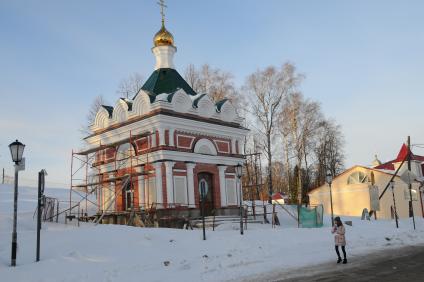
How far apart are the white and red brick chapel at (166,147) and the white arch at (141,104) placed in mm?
38

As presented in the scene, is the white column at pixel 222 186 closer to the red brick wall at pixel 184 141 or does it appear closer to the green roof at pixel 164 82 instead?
the red brick wall at pixel 184 141

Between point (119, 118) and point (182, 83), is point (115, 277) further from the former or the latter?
point (182, 83)

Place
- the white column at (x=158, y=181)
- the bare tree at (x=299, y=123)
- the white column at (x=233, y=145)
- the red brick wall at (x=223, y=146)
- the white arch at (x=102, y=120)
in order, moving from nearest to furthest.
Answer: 1. the white column at (x=158, y=181)
2. the red brick wall at (x=223, y=146)
3. the white arch at (x=102, y=120)
4. the white column at (x=233, y=145)
5. the bare tree at (x=299, y=123)

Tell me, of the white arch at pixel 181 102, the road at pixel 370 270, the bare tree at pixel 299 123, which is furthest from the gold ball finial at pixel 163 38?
the road at pixel 370 270

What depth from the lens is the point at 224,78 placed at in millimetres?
41531

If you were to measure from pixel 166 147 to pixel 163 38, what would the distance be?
893cm

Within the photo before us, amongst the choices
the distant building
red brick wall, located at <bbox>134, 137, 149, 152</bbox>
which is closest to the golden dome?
red brick wall, located at <bbox>134, 137, 149, 152</bbox>

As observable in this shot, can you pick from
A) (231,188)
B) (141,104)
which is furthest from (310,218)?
(141,104)

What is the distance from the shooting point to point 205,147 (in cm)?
2573

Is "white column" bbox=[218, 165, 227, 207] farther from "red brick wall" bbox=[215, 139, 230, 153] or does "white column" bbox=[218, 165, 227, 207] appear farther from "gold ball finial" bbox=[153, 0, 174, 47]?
"gold ball finial" bbox=[153, 0, 174, 47]

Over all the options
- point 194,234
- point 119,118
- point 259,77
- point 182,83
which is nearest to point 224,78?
point 259,77

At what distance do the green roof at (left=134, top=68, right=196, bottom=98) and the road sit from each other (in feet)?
50.0

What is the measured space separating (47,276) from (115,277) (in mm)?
1661

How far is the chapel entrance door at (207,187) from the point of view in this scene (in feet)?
82.7
